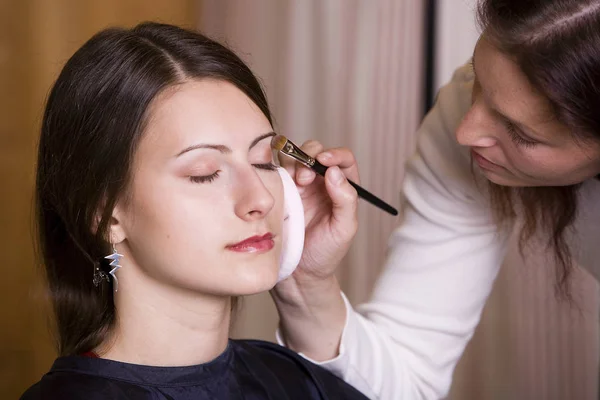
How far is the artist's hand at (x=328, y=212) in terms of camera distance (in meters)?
1.39

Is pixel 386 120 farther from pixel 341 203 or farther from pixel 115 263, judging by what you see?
pixel 115 263

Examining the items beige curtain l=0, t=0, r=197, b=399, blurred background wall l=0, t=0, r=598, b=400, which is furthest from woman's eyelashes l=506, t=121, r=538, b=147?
beige curtain l=0, t=0, r=197, b=399

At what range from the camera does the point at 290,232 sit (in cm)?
133

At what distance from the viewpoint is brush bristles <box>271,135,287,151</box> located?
1.25 metres

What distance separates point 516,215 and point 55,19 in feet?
4.49

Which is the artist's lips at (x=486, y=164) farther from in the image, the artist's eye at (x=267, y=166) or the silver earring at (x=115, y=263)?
the silver earring at (x=115, y=263)

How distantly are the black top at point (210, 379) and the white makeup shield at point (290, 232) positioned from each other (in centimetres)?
17

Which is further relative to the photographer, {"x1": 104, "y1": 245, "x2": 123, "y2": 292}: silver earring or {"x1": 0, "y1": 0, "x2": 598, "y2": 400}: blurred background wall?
{"x1": 0, "y1": 0, "x2": 598, "y2": 400}: blurred background wall

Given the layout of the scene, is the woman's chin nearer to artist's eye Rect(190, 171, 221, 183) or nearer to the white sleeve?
artist's eye Rect(190, 171, 221, 183)

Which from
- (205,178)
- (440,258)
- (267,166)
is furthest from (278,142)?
(440,258)

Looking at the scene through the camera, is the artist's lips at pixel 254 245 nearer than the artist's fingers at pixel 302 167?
Yes

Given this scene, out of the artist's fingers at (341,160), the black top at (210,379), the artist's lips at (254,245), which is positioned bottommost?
the black top at (210,379)

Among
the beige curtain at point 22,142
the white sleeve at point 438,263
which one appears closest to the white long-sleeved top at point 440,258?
the white sleeve at point 438,263

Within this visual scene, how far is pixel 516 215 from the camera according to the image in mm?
1600
